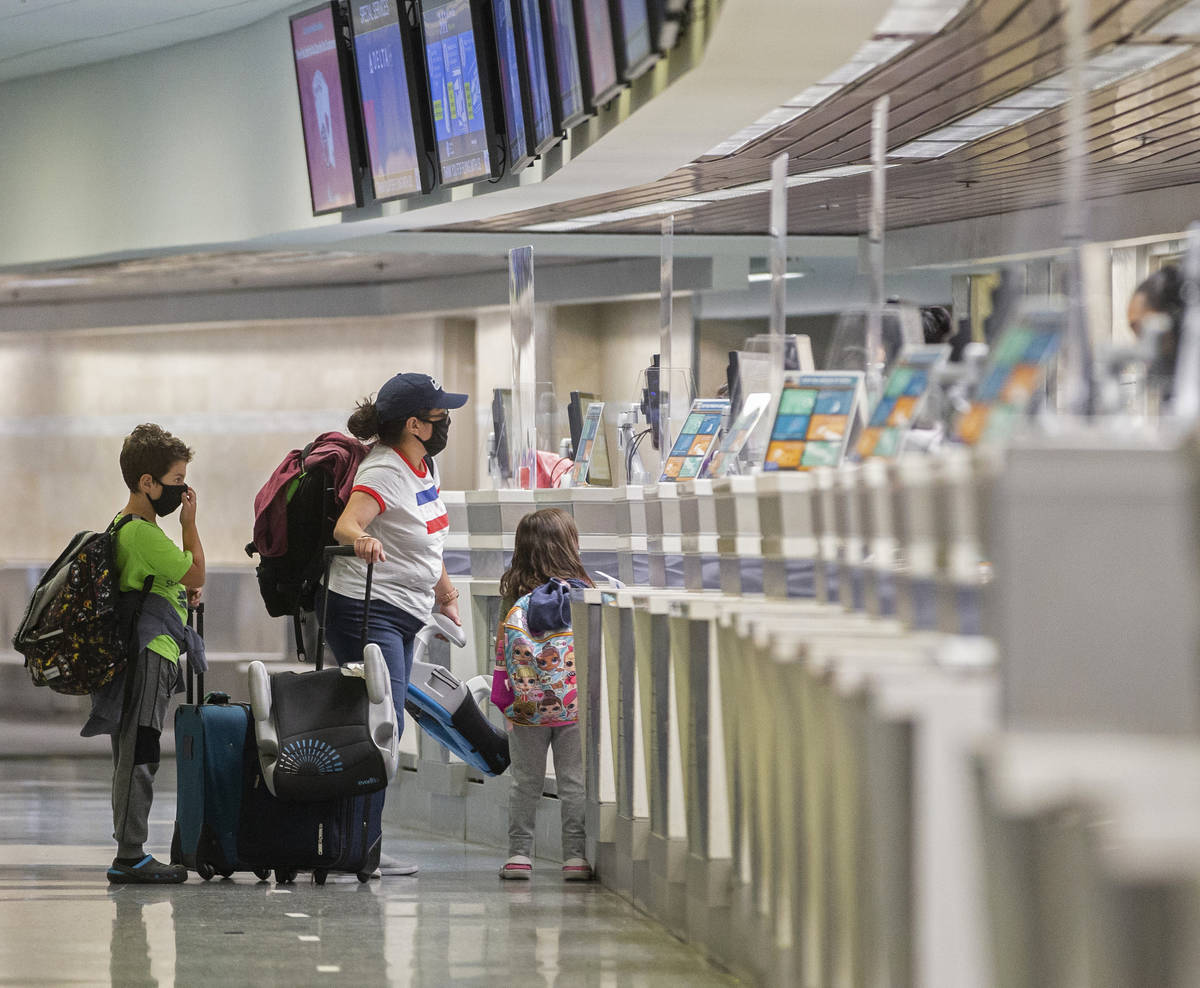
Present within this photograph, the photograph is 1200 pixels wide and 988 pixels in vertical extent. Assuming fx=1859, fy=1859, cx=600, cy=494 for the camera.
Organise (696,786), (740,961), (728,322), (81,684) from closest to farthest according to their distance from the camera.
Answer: (740,961) → (696,786) → (81,684) → (728,322)

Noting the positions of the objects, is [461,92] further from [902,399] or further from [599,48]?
[902,399]

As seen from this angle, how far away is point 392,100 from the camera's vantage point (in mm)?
9273

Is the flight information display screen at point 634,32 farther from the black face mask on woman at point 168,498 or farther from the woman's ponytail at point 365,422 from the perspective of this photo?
the black face mask on woman at point 168,498

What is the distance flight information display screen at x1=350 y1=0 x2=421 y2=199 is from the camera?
9.15m

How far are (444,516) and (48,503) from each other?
825 centimetres

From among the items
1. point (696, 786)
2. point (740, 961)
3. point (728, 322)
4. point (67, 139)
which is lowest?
point (740, 961)

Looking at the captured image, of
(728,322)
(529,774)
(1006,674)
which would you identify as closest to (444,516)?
(529,774)

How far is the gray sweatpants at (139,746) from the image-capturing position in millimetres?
5887

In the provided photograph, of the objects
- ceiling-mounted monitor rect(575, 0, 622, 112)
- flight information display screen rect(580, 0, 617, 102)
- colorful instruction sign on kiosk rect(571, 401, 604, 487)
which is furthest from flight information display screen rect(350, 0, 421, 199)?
flight information display screen rect(580, 0, 617, 102)

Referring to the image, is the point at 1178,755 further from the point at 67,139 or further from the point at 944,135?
the point at 67,139

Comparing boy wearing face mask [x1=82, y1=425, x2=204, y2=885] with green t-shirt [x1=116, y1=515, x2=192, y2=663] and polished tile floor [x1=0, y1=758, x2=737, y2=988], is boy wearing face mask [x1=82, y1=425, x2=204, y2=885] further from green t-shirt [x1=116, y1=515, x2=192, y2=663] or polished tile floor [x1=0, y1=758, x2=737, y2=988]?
polished tile floor [x1=0, y1=758, x2=737, y2=988]

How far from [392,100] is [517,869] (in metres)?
4.58

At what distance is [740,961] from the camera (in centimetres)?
429

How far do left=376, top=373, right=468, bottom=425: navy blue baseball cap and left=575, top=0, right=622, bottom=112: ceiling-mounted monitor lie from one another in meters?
1.23
